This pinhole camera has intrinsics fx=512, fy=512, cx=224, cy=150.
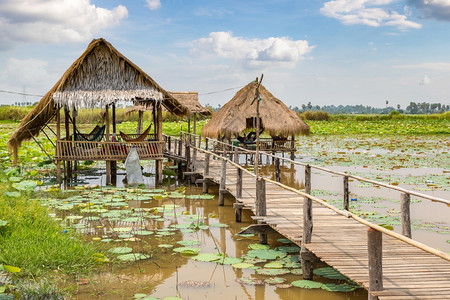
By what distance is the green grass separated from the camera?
5887 millimetres

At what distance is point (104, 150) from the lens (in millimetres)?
13164

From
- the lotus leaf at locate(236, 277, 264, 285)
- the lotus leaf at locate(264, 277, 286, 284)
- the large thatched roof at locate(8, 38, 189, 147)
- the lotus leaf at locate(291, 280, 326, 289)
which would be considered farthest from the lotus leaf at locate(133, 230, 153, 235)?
the large thatched roof at locate(8, 38, 189, 147)

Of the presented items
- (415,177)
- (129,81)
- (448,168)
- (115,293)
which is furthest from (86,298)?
(448,168)

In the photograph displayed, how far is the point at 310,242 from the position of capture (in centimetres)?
579

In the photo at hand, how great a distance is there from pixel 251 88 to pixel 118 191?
829 cm

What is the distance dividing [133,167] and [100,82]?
7.52 ft

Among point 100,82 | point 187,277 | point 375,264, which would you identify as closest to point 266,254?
point 187,277

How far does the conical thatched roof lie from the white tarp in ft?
16.7

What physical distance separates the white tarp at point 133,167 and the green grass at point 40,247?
17.3ft

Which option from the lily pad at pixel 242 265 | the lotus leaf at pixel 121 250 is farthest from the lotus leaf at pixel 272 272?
the lotus leaf at pixel 121 250

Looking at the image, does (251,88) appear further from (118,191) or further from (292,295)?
(292,295)

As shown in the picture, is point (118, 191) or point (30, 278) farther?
point (118, 191)

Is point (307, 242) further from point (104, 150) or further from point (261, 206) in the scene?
point (104, 150)

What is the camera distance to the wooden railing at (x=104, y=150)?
42.2 feet
